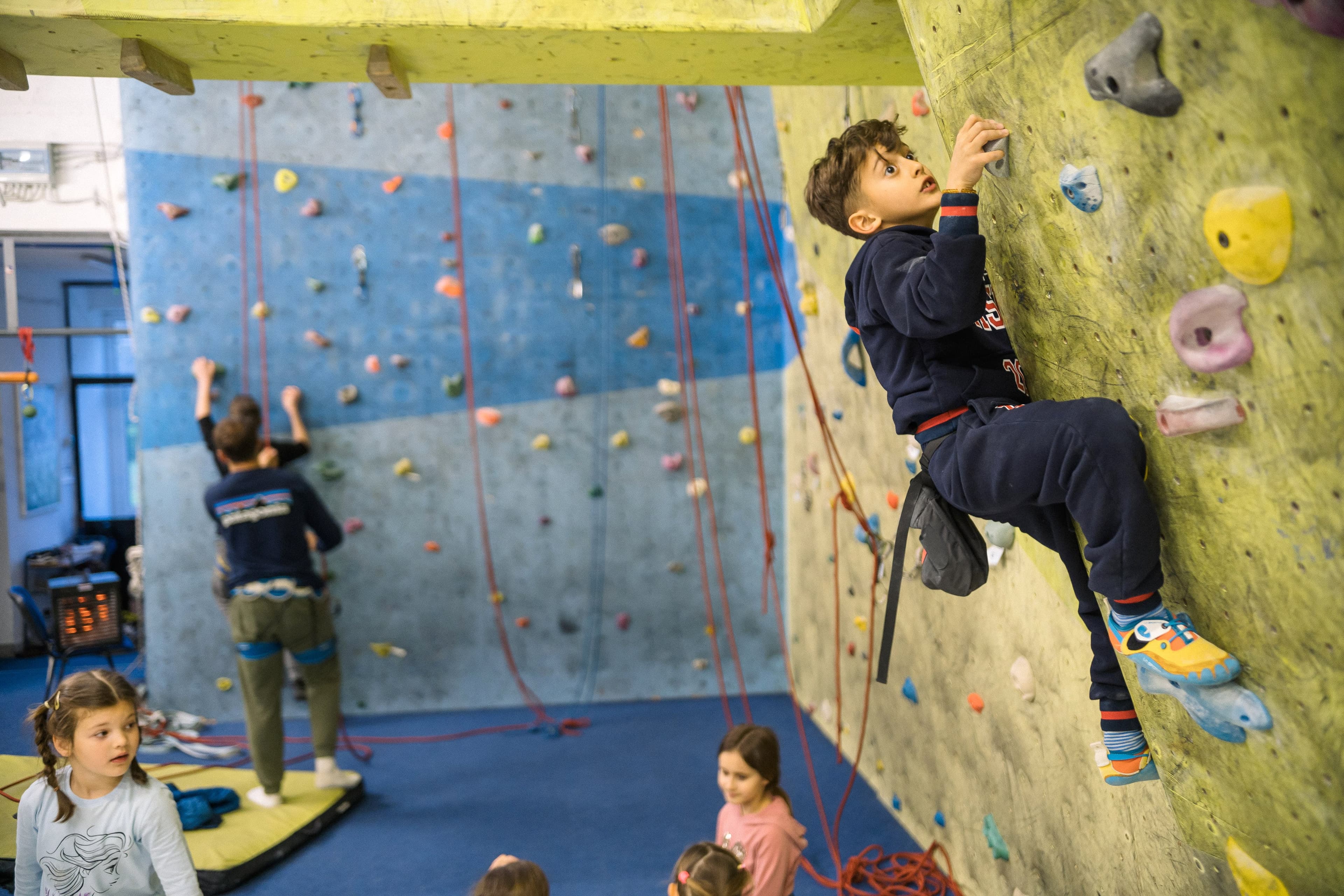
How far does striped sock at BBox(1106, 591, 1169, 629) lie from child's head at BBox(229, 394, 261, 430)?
10.2 feet

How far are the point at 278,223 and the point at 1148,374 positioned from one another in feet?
13.7

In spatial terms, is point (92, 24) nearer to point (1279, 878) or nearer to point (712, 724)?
point (1279, 878)

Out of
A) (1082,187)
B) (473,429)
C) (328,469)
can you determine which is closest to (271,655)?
(328,469)

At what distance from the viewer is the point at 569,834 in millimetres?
3254

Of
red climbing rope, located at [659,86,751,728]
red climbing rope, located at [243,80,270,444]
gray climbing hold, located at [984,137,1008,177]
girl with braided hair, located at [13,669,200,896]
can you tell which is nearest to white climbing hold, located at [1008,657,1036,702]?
gray climbing hold, located at [984,137,1008,177]

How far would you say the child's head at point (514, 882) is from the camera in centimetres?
162

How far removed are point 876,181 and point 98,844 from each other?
1.85 meters

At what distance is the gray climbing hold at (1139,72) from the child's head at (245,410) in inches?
127

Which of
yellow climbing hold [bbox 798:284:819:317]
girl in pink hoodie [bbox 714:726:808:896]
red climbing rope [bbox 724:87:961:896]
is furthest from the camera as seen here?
yellow climbing hold [bbox 798:284:819:317]

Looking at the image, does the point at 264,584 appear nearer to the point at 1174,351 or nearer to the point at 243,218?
the point at 243,218

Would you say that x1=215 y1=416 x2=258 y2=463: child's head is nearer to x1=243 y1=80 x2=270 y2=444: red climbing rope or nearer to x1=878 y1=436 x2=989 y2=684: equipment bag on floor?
x1=243 y1=80 x2=270 y2=444: red climbing rope

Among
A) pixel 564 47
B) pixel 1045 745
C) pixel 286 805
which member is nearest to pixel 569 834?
pixel 286 805

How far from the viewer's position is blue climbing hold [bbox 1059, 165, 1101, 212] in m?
1.14

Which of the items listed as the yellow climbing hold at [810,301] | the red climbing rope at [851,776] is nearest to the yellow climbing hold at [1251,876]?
the red climbing rope at [851,776]
